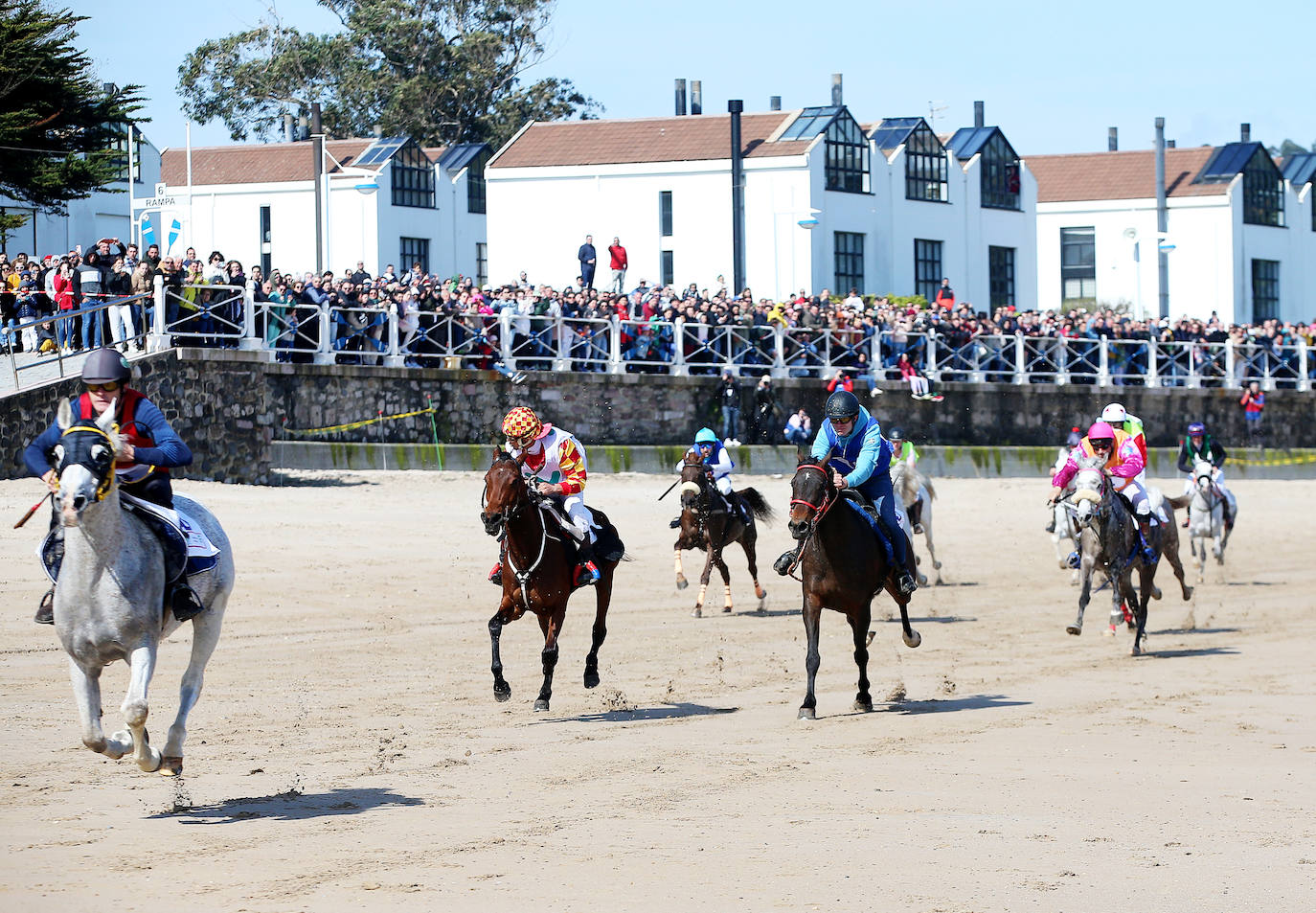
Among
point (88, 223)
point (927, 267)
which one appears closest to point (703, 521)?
point (88, 223)

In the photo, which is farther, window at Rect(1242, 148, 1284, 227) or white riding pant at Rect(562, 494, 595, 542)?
window at Rect(1242, 148, 1284, 227)

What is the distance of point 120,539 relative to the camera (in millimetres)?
8320

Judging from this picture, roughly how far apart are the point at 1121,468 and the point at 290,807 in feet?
32.4

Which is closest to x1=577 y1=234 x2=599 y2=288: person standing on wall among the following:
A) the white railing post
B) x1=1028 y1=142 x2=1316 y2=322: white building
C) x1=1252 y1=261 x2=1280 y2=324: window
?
the white railing post

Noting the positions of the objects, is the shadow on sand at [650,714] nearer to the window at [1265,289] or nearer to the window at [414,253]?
the window at [414,253]

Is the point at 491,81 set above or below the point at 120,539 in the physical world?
above

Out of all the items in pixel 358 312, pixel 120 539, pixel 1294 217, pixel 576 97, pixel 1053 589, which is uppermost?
pixel 576 97

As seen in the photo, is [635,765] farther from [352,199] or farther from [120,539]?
[352,199]

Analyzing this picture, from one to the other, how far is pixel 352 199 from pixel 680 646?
40.3m

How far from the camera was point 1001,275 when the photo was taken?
54.4m

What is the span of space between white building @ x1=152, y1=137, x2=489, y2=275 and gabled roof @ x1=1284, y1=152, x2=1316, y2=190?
27261 millimetres

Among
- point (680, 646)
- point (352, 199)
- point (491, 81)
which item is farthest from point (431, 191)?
point (680, 646)

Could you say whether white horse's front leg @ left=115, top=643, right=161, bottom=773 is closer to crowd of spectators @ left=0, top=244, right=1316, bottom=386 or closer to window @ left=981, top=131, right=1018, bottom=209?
crowd of spectators @ left=0, top=244, right=1316, bottom=386

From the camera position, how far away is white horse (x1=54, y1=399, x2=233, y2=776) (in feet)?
26.3
